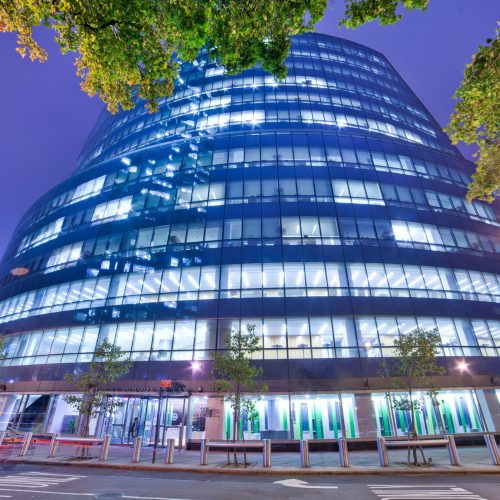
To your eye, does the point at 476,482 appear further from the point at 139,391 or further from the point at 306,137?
the point at 306,137

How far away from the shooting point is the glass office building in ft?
65.1

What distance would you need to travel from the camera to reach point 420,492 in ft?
29.2

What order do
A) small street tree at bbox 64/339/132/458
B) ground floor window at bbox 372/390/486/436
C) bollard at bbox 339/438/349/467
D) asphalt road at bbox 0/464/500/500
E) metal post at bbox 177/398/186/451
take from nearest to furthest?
asphalt road at bbox 0/464/500/500, bollard at bbox 339/438/349/467, small street tree at bbox 64/339/132/458, metal post at bbox 177/398/186/451, ground floor window at bbox 372/390/486/436

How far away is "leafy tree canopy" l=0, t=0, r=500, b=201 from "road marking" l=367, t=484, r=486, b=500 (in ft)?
45.6

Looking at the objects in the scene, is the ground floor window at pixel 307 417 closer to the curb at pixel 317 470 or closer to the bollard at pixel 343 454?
the curb at pixel 317 470

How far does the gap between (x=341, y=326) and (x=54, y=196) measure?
36663 millimetres

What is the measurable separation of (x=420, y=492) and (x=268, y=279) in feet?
50.5

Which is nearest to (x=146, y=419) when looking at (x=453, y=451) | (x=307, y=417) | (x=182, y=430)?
(x=182, y=430)

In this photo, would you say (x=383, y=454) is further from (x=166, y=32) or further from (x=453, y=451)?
(x=166, y=32)

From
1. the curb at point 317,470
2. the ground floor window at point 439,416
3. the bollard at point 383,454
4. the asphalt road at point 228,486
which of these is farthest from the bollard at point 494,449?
the ground floor window at point 439,416

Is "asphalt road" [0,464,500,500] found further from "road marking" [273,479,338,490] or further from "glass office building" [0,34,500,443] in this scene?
"glass office building" [0,34,500,443]

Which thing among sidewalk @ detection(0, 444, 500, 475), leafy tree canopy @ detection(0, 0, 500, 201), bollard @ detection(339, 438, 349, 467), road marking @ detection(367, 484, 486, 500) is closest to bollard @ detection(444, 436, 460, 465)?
sidewalk @ detection(0, 444, 500, 475)

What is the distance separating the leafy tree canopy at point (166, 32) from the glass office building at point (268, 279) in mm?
14244

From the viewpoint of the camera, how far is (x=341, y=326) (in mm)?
21219
